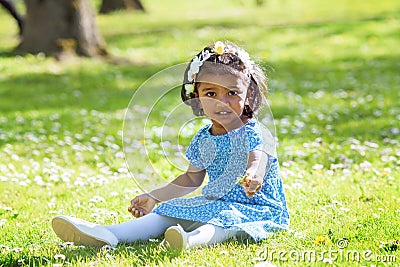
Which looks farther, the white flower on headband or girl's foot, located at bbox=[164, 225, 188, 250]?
the white flower on headband

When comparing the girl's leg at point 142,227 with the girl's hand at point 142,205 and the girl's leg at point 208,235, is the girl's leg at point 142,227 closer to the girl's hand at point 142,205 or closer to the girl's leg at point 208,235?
the girl's hand at point 142,205

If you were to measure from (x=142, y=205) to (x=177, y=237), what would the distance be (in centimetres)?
66

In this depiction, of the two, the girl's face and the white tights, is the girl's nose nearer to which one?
the girl's face

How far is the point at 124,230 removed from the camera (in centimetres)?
446

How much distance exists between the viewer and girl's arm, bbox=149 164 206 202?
4.75 meters

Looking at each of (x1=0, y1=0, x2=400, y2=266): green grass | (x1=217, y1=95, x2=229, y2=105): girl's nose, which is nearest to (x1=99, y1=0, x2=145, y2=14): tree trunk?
(x1=0, y1=0, x2=400, y2=266): green grass

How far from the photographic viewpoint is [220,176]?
4.73 meters

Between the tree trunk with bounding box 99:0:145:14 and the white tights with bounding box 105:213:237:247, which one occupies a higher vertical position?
the white tights with bounding box 105:213:237:247

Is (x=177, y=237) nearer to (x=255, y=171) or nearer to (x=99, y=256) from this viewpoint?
(x=99, y=256)

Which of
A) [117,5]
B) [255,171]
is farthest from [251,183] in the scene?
[117,5]

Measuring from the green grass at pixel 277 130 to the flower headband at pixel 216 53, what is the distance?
0.19 m

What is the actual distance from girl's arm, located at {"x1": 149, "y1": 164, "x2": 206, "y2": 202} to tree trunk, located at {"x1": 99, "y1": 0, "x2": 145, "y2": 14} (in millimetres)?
20438

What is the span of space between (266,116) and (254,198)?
148 inches

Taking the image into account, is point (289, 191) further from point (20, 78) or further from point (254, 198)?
point (20, 78)
